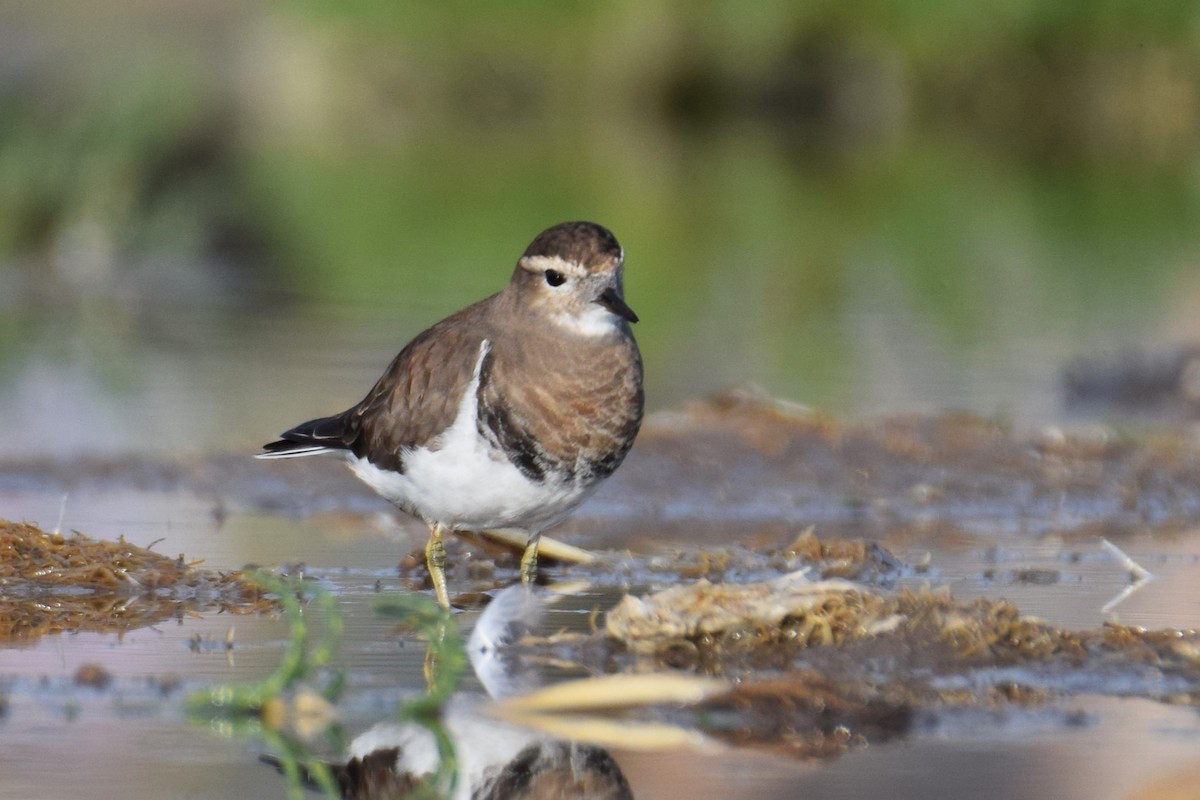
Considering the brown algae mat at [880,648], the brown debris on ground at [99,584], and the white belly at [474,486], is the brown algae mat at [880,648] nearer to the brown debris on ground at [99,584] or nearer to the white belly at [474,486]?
the white belly at [474,486]

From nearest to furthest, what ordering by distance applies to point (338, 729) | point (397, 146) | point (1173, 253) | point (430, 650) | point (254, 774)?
point (254, 774) → point (338, 729) → point (430, 650) → point (1173, 253) → point (397, 146)

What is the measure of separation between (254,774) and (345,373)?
762cm

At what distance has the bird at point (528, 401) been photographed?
6.39m

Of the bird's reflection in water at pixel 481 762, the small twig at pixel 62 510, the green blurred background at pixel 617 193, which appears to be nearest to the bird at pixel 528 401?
the bird's reflection in water at pixel 481 762

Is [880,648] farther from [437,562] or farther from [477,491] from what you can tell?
[437,562]

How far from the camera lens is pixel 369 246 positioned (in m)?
20.0

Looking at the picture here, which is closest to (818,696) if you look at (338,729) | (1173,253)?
(338,729)

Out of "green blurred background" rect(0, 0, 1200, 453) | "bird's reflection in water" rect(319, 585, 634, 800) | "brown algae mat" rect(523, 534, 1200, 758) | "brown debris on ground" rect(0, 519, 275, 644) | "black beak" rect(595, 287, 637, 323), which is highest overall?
"green blurred background" rect(0, 0, 1200, 453)

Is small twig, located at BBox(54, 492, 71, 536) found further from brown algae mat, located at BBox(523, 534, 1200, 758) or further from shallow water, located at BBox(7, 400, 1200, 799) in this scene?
brown algae mat, located at BBox(523, 534, 1200, 758)

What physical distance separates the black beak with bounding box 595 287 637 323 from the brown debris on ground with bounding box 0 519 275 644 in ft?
4.32

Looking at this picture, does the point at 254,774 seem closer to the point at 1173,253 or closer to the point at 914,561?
the point at 914,561

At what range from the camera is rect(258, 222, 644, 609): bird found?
6387mm

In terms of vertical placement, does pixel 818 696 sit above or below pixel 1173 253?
below

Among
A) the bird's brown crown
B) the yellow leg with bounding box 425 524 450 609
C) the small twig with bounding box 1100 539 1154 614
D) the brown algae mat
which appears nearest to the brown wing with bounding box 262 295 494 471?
the yellow leg with bounding box 425 524 450 609
